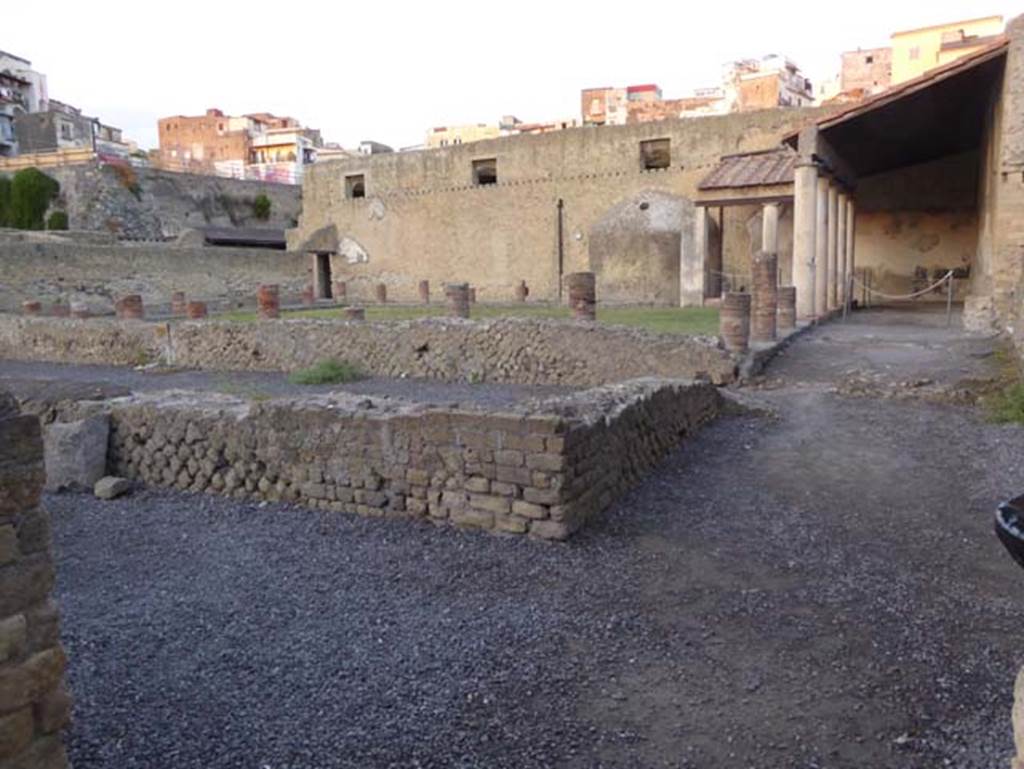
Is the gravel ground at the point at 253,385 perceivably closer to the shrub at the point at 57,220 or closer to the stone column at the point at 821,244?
the stone column at the point at 821,244

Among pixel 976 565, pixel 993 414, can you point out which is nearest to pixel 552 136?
pixel 993 414

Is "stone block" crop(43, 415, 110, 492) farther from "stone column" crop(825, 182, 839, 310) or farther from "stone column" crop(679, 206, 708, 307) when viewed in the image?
"stone column" crop(679, 206, 708, 307)

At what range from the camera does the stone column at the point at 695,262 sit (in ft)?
69.9

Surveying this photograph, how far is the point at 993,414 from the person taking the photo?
7312 millimetres

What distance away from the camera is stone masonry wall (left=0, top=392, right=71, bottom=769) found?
2182 millimetres

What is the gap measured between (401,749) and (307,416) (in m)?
3.21

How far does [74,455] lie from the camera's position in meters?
6.23

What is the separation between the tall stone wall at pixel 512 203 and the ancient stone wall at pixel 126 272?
338 centimetres

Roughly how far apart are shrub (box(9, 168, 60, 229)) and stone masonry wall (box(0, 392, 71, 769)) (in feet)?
117

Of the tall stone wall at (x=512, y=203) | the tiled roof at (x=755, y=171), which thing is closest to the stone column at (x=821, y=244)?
the tiled roof at (x=755, y=171)

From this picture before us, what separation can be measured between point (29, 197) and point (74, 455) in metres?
31.7

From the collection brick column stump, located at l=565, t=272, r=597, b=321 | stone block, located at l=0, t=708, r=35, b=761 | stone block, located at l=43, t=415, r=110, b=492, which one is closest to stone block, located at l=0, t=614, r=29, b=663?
stone block, located at l=0, t=708, r=35, b=761

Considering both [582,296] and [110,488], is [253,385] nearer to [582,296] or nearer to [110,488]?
[582,296]

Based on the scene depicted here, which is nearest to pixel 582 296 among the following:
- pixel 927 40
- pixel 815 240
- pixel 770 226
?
pixel 815 240
